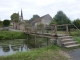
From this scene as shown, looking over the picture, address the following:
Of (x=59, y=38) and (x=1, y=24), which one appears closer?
(x=59, y=38)

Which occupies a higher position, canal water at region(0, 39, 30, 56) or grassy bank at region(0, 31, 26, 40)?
grassy bank at region(0, 31, 26, 40)

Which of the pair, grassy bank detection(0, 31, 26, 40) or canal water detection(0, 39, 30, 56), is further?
grassy bank detection(0, 31, 26, 40)

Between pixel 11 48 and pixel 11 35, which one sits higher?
A: pixel 11 35

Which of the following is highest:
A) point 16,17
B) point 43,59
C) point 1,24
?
point 16,17

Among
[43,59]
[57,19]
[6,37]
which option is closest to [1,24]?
[6,37]

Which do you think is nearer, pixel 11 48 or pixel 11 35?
pixel 11 48

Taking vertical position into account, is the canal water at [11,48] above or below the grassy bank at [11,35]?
below

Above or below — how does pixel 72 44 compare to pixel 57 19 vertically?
below

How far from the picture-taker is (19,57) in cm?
654

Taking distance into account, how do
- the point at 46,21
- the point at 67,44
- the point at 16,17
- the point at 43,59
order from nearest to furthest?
the point at 43,59 → the point at 67,44 → the point at 46,21 → the point at 16,17

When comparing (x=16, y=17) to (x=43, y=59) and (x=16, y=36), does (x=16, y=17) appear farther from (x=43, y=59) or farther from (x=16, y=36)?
(x=43, y=59)

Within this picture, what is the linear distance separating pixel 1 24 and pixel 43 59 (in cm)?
2905

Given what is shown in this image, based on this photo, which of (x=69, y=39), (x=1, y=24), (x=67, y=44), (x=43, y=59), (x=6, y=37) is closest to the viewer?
(x=43, y=59)

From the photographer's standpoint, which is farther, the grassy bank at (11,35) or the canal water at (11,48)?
the grassy bank at (11,35)
